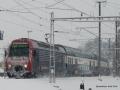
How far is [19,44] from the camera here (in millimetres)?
33156

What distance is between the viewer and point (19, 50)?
109 feet

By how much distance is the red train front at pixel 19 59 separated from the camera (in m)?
32.4

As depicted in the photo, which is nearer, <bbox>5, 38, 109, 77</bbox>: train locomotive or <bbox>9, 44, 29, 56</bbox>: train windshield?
<bbox>5, 38, 109, 77</bbox>: train locomotive

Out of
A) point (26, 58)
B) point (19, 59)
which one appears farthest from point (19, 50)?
point (26, 58)

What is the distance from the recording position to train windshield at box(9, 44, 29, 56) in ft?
108

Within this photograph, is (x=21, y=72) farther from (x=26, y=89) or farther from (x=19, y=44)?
(x=26, y=89)

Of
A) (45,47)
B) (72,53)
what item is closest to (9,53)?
(45,47)

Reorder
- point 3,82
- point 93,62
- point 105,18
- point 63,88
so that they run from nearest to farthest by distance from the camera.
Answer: point 3,82 < point 63,88 < point 105,18 < point 93,62

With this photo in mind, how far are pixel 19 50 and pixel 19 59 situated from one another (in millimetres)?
795

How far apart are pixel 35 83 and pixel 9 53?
7.61 metres

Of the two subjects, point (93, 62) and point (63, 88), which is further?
point (93, 62)

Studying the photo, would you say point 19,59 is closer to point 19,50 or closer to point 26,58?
point 26,58

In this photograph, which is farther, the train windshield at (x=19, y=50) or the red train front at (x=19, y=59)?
the train windshield at (x=19, y=50)

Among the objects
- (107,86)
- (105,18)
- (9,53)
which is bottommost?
(107,86)
